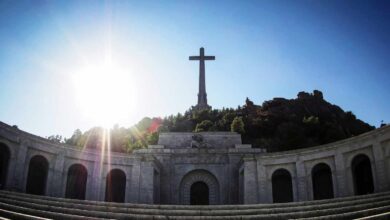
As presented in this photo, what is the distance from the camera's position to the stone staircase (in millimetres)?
14906

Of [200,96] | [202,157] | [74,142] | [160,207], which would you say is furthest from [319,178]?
[74,142]

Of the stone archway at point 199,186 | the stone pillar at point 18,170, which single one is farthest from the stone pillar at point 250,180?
the stone pillar at point 18,170

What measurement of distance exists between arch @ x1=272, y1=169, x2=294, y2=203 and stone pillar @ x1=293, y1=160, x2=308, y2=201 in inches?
96.7

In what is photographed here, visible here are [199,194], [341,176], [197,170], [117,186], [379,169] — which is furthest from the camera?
[197,170]

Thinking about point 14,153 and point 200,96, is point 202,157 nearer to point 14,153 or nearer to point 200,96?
point 14,153

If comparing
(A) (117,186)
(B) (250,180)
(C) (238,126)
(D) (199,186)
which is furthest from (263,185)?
(C) (238,126)

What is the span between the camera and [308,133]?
53.1 meters

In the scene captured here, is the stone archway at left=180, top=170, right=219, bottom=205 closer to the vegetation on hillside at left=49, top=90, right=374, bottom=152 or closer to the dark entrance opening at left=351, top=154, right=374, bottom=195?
the dark entrance opening at left=351, top=154, right=374, bottom=195

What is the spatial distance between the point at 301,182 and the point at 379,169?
6405mm

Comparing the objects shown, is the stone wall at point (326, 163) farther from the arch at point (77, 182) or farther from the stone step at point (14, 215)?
the stone step at point (14, 215)

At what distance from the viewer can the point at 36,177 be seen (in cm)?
2730

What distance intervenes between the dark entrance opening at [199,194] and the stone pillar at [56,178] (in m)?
10.4

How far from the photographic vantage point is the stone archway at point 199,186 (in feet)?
100

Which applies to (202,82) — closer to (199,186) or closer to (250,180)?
(199,186)
